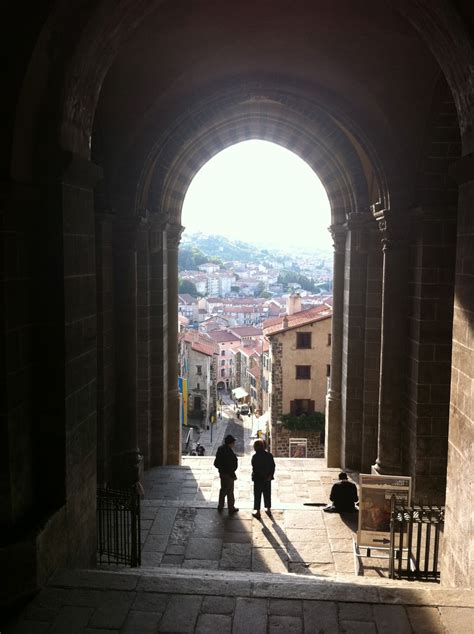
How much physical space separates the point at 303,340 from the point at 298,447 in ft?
15.9

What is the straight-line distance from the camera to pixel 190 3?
754cm

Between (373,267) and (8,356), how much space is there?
7659mm

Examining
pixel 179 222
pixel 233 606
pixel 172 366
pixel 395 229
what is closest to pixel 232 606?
pixel 233 606

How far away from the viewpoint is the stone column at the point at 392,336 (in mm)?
8859

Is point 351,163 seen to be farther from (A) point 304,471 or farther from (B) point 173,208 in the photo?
(A) point 304,471

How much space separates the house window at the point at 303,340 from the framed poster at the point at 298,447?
4412 millimetres

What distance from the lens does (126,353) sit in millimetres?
9727

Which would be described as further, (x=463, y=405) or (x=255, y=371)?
(x=255, y=371)

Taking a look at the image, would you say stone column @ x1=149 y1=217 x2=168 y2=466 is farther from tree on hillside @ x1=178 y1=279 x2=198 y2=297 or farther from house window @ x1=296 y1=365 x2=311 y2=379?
tree on hillside @ x1=178 y1=279 x2=198 y2=297

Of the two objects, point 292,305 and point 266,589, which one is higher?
point 292,305

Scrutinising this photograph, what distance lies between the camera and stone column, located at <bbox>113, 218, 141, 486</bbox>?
9.52m

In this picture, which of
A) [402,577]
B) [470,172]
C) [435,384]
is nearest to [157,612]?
[402,577]

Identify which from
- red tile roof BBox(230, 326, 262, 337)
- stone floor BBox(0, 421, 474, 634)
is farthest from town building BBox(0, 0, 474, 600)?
red tile roof BBox(230, 326, 262, 337)

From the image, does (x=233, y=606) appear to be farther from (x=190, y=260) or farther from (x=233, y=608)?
(x=190, y=260)
